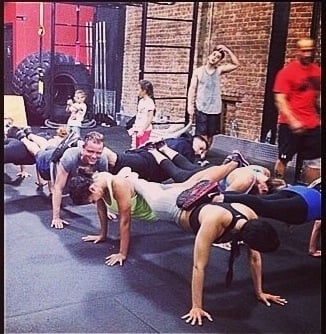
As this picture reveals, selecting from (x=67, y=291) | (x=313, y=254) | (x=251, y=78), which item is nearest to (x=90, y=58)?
(x=251, y=78)

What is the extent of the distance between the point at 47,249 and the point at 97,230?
180 mm

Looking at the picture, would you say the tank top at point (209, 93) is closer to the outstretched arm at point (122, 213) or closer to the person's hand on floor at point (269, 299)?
the outstretched arm at point (122, 213)

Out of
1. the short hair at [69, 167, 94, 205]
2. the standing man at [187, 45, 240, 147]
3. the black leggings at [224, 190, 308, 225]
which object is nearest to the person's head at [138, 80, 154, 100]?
the standing man at [187, 45, 240, 147]

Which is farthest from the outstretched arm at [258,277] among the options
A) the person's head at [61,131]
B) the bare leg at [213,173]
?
the person's head at [61,131]

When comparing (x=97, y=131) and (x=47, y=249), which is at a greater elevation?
(x=97, y=131)

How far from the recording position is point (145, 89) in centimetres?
170

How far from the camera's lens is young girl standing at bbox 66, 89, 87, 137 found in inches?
63.9

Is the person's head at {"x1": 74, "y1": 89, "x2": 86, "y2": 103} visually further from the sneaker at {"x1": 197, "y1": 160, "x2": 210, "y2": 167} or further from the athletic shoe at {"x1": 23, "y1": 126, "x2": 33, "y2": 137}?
the sneaker at {"x1": 197, "y1": 160, "x2": 210, "y2": 167}

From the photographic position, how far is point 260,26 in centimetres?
146

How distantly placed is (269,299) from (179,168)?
1.53 feet

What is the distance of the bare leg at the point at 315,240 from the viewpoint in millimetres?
1495

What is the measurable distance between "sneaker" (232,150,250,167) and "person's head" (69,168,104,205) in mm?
406

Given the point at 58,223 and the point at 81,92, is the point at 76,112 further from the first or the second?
the point at 58,223

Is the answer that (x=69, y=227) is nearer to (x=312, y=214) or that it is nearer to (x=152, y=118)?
(x=152, y=118)
